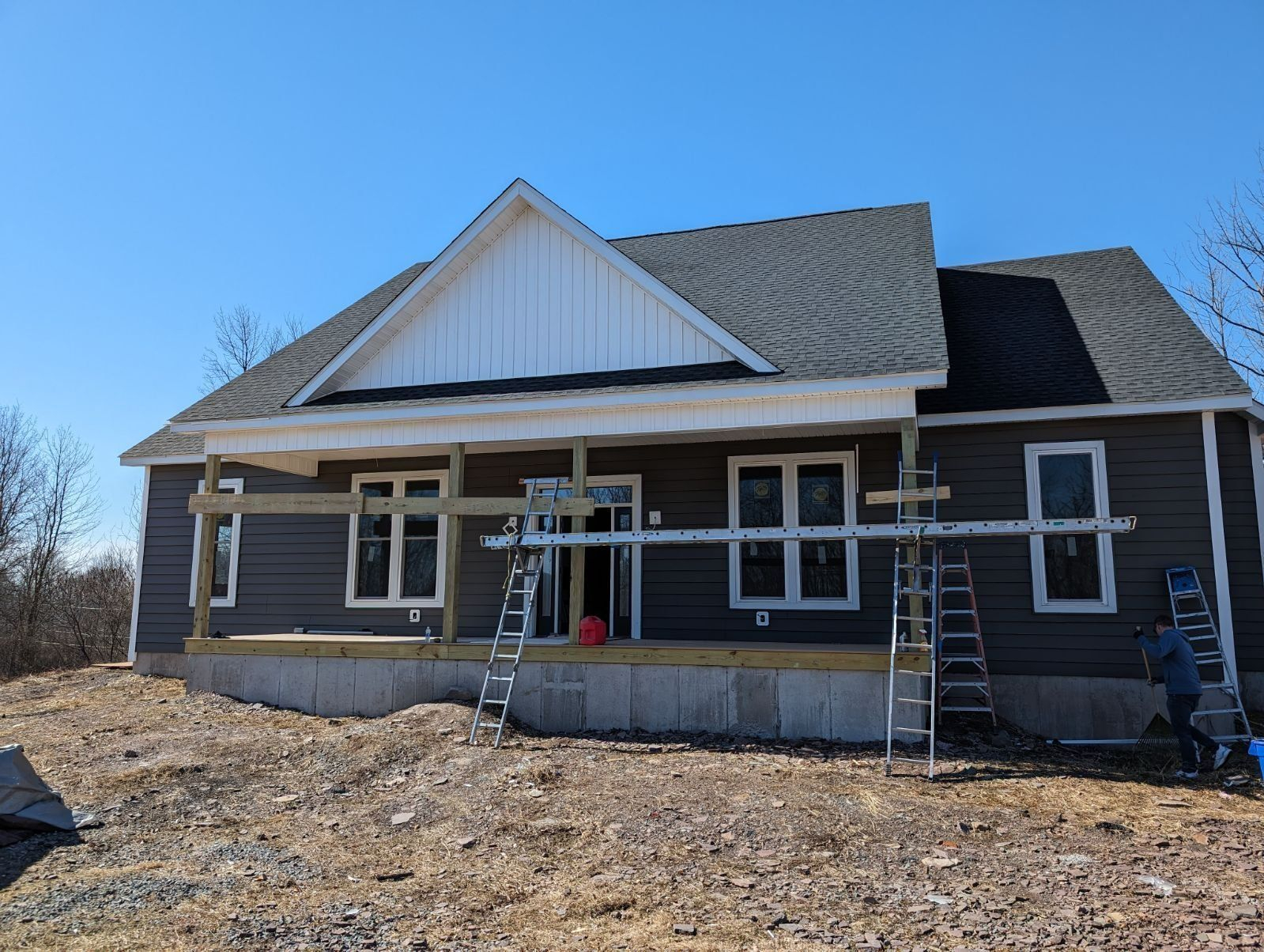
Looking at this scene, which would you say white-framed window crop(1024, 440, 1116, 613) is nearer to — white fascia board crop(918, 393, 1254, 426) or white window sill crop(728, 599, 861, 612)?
white fascia board crop(918, 393, 1254, 426)

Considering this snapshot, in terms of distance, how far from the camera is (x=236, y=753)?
8.61 metres

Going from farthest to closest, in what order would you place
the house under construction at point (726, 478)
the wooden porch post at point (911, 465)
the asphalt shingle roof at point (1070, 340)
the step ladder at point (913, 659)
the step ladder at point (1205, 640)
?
the asphalt shingle roof at point (1070, 340)
the house under construction at point (726, 478)
the step ladder at point (1205, 640)
the wooden porch post at point (911, 465)
the step ladder at point (913, 659)

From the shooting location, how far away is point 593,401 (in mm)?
10234

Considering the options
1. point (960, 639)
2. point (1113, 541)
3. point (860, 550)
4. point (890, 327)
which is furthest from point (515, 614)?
point (1113, 541)

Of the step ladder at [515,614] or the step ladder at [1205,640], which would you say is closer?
the step ladder at [515,614]

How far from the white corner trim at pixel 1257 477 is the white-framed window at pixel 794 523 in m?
4.31

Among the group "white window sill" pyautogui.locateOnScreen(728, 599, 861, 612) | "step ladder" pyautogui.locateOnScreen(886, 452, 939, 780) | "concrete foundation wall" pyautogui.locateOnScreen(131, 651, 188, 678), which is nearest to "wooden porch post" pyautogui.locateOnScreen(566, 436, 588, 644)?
"white window sill" pyautogui.locateOnScreen(728, 599, 861, 612)

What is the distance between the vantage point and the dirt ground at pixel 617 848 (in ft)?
14.9

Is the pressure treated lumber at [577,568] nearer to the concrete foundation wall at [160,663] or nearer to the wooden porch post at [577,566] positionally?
the wooden porch post at [577,566]

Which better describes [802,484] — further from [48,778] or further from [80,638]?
[80,638]

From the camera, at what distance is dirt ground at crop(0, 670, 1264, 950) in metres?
4.54

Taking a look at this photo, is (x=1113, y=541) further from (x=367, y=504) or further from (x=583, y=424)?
(x=367, y=504)

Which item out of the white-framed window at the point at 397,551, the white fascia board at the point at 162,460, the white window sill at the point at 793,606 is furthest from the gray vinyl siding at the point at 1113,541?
the white fascia board at the point at 162,460

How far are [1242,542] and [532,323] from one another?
861cm
